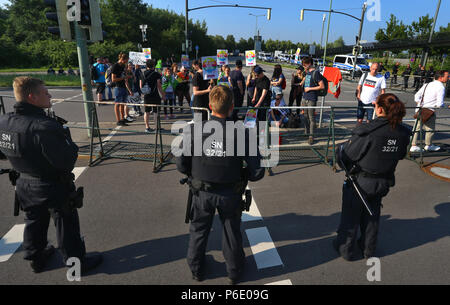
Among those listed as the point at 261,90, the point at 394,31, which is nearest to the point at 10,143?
the point at 261,90

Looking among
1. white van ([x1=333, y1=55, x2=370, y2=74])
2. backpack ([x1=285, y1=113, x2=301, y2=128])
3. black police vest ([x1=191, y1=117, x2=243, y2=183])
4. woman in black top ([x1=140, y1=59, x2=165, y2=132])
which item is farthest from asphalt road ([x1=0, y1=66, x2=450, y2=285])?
white van ([x1=333, y1=55, x2=370, y2=74])

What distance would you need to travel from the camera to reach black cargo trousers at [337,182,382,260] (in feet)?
10.4

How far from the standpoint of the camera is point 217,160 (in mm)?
2623

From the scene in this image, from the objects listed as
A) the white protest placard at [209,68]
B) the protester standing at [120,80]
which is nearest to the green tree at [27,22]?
the protester standing at [120,80]

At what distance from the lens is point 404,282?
9.93ft

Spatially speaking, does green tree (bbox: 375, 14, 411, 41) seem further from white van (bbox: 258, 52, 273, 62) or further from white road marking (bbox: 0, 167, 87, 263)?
white road marking (bbox: 0, 167, 87, 263)

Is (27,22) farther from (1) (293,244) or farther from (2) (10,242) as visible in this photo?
(1) (293,244)

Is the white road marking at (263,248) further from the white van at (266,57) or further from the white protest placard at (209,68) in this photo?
the white van at (266,57)

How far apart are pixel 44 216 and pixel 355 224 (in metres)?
3.36

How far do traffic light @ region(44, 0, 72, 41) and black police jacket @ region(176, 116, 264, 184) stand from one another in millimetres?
6224

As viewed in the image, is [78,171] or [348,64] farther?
[348,64]

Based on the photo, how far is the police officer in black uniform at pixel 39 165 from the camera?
2.60m

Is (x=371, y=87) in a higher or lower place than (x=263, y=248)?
higher
